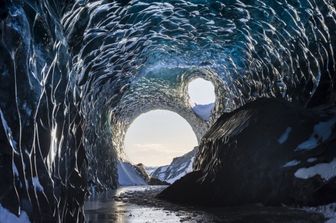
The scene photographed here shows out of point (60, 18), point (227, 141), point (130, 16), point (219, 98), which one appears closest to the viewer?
point (60, 18)

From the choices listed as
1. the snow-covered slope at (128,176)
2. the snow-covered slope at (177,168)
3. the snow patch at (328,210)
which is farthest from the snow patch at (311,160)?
the snow-covered slope at (177,168)

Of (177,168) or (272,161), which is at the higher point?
(272,161)

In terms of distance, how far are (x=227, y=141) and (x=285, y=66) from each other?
256cm

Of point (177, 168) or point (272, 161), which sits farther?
point (177, 168)

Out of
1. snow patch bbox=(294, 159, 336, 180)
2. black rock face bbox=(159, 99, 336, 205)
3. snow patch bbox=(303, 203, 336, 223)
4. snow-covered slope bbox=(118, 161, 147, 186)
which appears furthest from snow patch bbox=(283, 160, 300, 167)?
snow-covered slope bbox=(118, 161, 147, 186)

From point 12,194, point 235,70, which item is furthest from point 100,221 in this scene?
point 235,70

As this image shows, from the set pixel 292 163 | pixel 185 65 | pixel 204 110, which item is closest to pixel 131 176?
pixel 204 110

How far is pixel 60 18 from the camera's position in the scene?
5789mm

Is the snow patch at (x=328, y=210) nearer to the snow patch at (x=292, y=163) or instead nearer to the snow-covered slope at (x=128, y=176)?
the snow patch at (x=292, y=163)

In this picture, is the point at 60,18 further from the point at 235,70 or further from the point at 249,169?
the point at 235,70

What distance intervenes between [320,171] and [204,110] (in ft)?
48.6

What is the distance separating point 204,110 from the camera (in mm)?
21891

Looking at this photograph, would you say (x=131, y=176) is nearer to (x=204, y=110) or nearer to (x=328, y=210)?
(x=204, y=110)

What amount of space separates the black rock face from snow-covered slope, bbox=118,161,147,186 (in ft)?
43.8
